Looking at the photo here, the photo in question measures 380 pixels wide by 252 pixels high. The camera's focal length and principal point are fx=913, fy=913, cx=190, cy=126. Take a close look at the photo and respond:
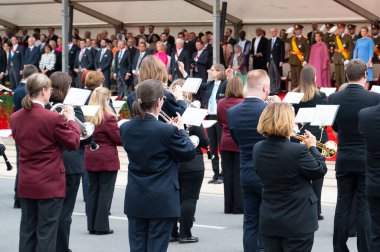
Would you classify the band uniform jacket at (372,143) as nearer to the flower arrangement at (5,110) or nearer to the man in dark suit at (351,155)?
the man in dark suit at (351,155)

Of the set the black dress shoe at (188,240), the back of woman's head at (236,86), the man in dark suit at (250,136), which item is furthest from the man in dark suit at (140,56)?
the man in dark suit at (250,136)

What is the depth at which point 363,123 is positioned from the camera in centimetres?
774

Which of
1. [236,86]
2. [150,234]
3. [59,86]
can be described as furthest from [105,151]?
[150,234]

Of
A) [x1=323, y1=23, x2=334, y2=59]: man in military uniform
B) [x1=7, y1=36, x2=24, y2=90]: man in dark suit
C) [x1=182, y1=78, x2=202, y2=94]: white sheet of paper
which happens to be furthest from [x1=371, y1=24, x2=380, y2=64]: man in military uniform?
[x1=182, y1=78, x2=202, y2=94]: white sheet of paper

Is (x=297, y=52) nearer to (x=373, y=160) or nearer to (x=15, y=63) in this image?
(x=15, y=63)

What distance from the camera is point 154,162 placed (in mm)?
7414

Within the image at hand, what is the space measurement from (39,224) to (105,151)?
288 centimetres

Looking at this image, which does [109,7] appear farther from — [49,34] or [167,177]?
[167,177]

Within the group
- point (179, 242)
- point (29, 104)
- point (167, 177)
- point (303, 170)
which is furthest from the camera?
point (179, 242)

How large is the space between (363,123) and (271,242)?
1.37m

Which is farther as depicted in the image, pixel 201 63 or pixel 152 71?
pixel 201 63

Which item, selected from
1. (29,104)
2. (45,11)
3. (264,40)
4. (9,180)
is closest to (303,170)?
(29,104)

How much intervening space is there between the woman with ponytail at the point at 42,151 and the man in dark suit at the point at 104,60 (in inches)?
772

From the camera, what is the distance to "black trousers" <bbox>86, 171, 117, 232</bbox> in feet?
36.6
